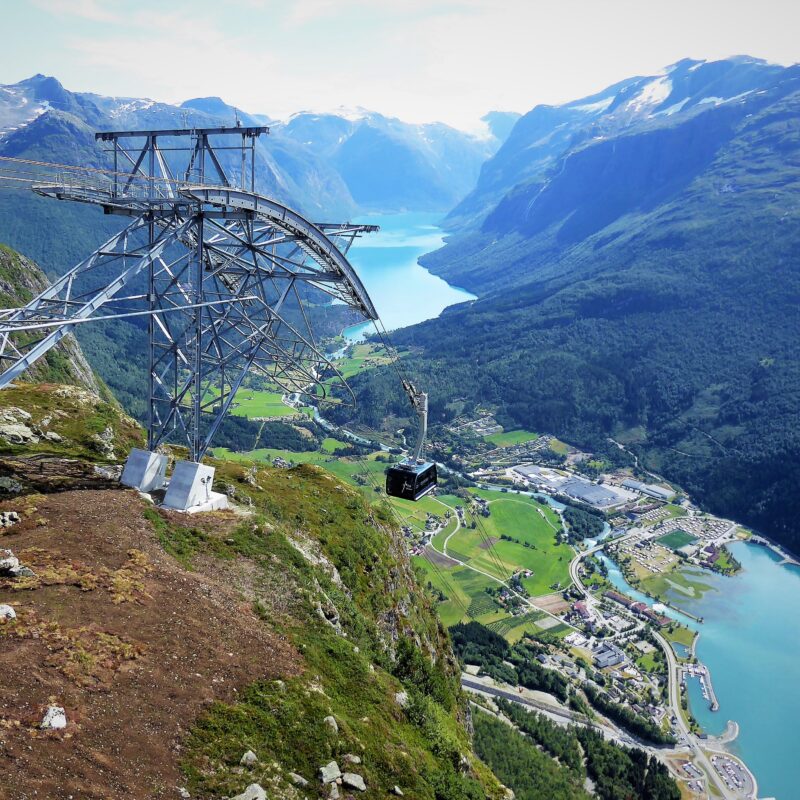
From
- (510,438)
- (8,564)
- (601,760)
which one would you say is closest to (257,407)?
(510,438)

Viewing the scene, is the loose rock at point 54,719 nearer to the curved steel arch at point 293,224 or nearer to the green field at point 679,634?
the curved steel arch at point 293,224

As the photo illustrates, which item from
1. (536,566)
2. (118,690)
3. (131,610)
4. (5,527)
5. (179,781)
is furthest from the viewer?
(536,566)

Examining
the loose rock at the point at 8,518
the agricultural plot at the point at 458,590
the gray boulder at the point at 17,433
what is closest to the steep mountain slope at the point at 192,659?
the loose rock at the point at 8,518

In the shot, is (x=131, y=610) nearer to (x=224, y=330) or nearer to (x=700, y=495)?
(x=224, y=330)

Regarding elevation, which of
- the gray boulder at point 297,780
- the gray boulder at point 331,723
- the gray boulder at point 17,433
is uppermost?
the gray boulder at point 17,433

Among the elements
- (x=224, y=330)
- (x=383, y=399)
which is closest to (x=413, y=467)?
(x=224, y=330)

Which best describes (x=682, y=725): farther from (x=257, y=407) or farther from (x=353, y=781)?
(x=257, y=407)
